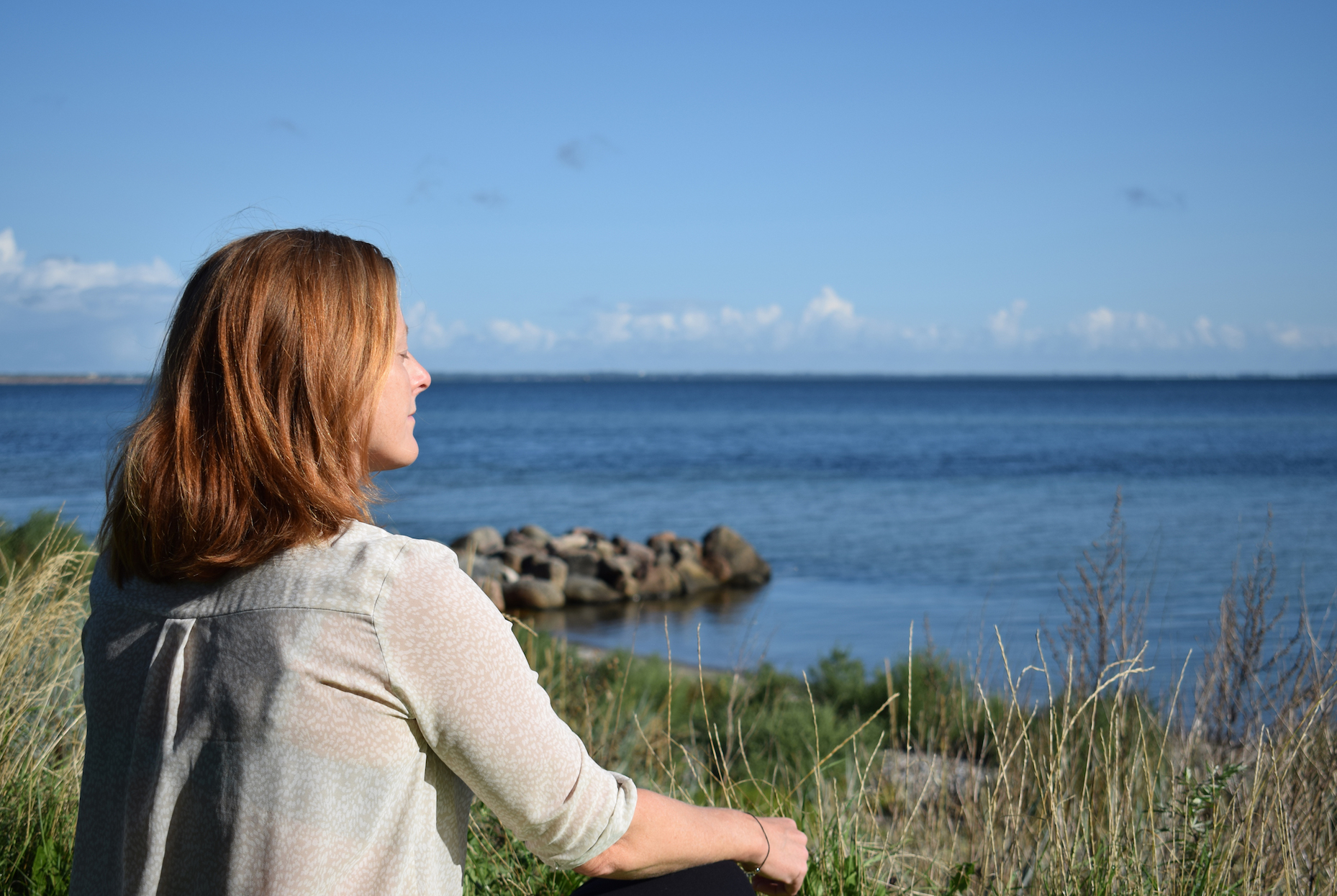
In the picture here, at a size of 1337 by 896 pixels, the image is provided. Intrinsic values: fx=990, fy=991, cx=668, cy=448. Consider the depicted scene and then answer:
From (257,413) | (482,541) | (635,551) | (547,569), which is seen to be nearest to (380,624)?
(257,413)

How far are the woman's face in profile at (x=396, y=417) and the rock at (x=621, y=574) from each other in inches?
628

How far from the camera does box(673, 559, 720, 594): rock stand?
18109mm

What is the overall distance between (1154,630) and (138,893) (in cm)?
1138

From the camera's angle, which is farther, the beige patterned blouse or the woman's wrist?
the woman's wrist

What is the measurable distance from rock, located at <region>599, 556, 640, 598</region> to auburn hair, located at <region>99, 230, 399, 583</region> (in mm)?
16114

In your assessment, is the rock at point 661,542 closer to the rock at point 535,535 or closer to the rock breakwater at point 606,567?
the rock breakwater at point 606,567

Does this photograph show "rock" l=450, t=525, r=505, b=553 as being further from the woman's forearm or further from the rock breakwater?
the woman's forearm

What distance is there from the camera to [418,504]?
1105 inches

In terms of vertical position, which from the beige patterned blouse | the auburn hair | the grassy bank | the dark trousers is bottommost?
the grassy bank

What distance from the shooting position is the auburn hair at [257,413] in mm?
1424

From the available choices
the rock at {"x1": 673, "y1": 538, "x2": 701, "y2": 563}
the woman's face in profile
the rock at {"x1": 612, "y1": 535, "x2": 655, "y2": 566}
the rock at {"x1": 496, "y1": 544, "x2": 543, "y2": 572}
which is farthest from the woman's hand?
the rock at {"x1": 673, "y1": 538, "x2": 701, "y2": 563}

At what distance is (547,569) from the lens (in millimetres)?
17500

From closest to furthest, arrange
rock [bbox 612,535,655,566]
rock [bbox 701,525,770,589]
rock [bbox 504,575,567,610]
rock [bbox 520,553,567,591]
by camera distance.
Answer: rock [bbox 504,575,567,610] → rock [bbox 520,553,567,591] → rock [bbox 701,525,770,589] → rock [bbox 612,535,655,566]

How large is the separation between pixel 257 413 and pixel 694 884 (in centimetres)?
108
